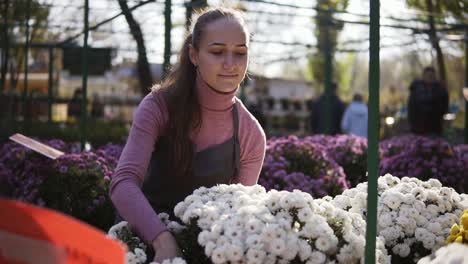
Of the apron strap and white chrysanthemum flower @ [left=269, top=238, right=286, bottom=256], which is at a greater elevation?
the apron strap

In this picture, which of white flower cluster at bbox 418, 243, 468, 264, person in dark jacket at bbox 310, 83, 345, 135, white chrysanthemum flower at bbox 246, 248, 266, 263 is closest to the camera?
white flower cluster at bbox 418, 243, 468, 264

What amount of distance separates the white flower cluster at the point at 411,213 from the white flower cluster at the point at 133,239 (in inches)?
30.7

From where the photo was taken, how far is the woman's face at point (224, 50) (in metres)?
3.23

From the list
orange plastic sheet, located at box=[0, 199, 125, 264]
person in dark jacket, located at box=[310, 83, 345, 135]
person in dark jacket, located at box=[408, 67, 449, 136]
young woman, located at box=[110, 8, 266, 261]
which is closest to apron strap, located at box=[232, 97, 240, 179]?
young woman, located at box=[110, 8, 266, 261]

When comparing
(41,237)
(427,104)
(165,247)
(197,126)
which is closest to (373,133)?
(165,247)

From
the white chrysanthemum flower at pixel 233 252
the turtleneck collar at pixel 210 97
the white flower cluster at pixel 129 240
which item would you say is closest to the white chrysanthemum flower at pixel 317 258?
the white chrysanthemum flower at pixel 233 252

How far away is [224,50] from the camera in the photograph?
3.25 m

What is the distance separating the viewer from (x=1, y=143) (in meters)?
7.00

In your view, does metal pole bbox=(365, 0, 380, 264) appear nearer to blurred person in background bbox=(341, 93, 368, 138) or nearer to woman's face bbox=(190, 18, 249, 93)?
woman's face bbox=(190, 18, 249, 93)

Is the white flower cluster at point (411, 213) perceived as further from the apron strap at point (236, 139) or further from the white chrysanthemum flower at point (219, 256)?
the white chrysanthemum flower at point (219, 256)

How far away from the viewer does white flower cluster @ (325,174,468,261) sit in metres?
3.26

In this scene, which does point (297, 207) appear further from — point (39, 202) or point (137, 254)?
point (39, 202)

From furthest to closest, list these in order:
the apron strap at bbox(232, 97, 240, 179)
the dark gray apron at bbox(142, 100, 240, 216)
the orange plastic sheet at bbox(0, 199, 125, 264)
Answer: the apron strap at bbox(232, 97, 240, 179)
the dark gray apron at bbox(142, 100, 240, 216)
the orange plastic sheet at bbox(0, 199, 125, 264)

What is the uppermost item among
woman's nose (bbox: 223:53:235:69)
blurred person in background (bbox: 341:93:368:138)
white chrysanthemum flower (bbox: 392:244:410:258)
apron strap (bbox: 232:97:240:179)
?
woman's nose (bbox: 223:53:235:69)
